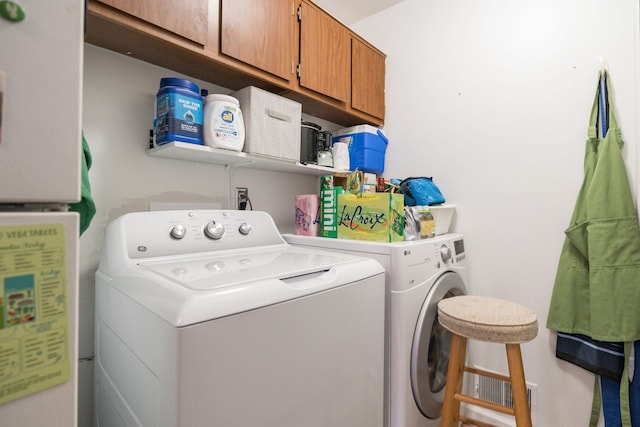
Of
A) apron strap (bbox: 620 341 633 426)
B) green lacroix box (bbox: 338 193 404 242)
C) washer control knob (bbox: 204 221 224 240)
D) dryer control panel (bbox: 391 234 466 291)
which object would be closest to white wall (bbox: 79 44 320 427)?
washer control knob (bbox: 204 221 224 240)

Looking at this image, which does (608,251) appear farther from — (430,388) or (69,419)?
(69,419)

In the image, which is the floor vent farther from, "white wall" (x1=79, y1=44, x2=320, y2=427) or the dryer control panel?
"white wall" (x1=79, y1=44, x2=320, y2=427)

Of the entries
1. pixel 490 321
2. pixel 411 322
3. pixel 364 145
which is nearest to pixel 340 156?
pixel 364 145

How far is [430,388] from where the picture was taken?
52.3 inches

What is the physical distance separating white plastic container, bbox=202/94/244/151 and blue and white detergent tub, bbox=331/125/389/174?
0.91 meters

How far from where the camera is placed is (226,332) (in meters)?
0.65

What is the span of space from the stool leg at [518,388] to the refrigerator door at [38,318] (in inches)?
49.3

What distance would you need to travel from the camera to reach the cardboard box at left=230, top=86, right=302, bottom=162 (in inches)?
53.6

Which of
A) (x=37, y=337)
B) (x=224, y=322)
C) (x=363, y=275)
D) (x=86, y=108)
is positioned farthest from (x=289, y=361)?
(x=86, y=108)

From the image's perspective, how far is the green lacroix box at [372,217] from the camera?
1.32 metres

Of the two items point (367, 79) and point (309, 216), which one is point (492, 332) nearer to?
point (309, 216)

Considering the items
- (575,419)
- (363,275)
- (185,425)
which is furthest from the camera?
(575,419)

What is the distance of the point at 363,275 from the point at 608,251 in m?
1.13

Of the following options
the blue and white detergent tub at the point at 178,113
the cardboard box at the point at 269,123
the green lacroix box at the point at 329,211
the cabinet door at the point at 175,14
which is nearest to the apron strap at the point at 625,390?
the green lacroix box at the point at 329,211
